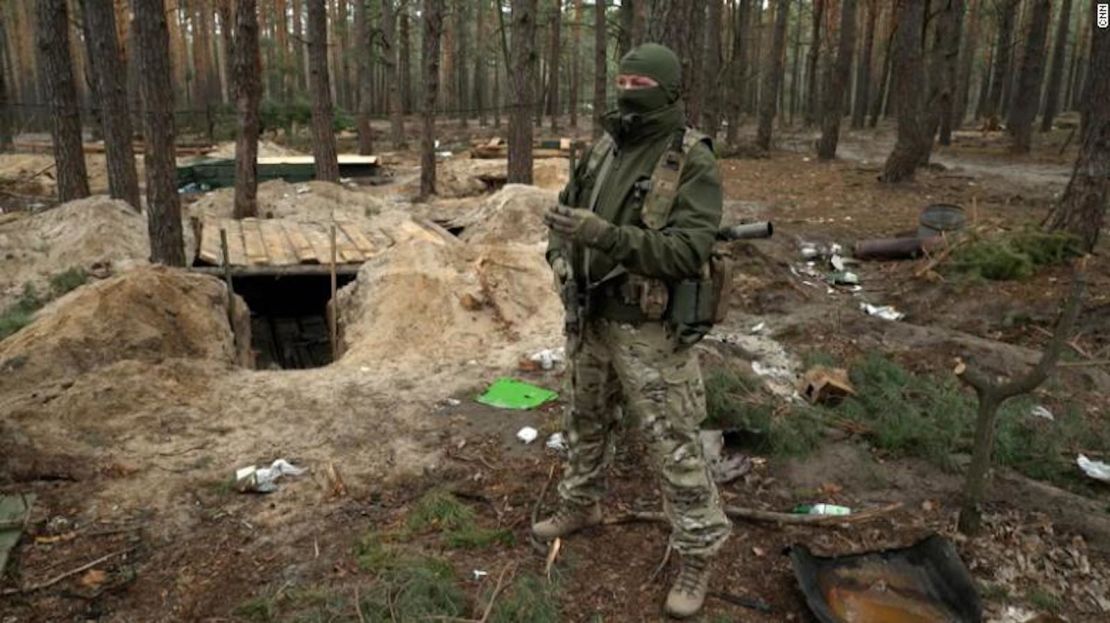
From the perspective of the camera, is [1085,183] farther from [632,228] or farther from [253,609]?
[253,609]

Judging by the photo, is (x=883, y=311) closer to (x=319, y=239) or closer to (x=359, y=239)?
(x=359, y=239)

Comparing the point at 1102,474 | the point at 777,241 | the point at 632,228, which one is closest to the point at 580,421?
the point at 632,228

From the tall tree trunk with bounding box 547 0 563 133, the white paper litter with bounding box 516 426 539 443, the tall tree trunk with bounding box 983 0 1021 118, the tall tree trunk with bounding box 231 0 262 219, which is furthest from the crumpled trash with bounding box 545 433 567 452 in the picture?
the tall tree trunk with bounding box 547 0 563 133

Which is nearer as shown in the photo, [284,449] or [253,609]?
[253,609]

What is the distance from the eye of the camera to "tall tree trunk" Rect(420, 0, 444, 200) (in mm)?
13656

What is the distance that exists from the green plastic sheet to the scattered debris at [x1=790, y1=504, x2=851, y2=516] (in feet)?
6.35

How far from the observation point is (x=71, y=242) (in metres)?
8.84

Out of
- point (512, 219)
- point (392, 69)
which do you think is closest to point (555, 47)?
point (392, 69)

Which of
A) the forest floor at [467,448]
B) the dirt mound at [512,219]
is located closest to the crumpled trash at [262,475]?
the forest floor at [467,448]

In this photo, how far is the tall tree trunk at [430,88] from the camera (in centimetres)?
1366

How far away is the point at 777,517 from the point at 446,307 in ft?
13.1

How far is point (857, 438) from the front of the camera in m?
4.58

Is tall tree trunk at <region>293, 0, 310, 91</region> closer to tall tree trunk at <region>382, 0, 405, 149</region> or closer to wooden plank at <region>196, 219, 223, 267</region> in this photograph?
tall tree trunk at <region>382, 0, 405, 149</region>

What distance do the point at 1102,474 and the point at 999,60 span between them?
23408mm
